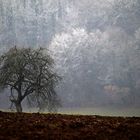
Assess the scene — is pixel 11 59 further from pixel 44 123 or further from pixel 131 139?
pixel 131 139

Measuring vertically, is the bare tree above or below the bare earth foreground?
above

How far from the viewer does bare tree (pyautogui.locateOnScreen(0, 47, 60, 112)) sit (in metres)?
51.4

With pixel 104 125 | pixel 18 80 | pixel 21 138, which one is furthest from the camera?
pixel 18 80

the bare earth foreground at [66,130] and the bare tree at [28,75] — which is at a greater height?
the bare tree at [28,75]

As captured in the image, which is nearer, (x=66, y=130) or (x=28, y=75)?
(x=66, y=130)

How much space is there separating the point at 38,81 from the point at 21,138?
37.5m

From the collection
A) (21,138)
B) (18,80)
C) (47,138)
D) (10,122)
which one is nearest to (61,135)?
(47,138)

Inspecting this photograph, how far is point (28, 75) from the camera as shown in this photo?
170 feet

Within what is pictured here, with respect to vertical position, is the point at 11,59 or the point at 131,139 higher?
the point at 11,59

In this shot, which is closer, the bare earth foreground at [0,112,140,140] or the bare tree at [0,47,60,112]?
the bare earth foreground at [0,112,140,140]

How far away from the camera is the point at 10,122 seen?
18.8 metres

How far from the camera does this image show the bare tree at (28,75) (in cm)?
5141

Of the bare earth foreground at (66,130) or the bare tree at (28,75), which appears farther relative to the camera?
the bare tree at (28,75)

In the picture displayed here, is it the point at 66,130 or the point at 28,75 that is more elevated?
the point at 28,75
